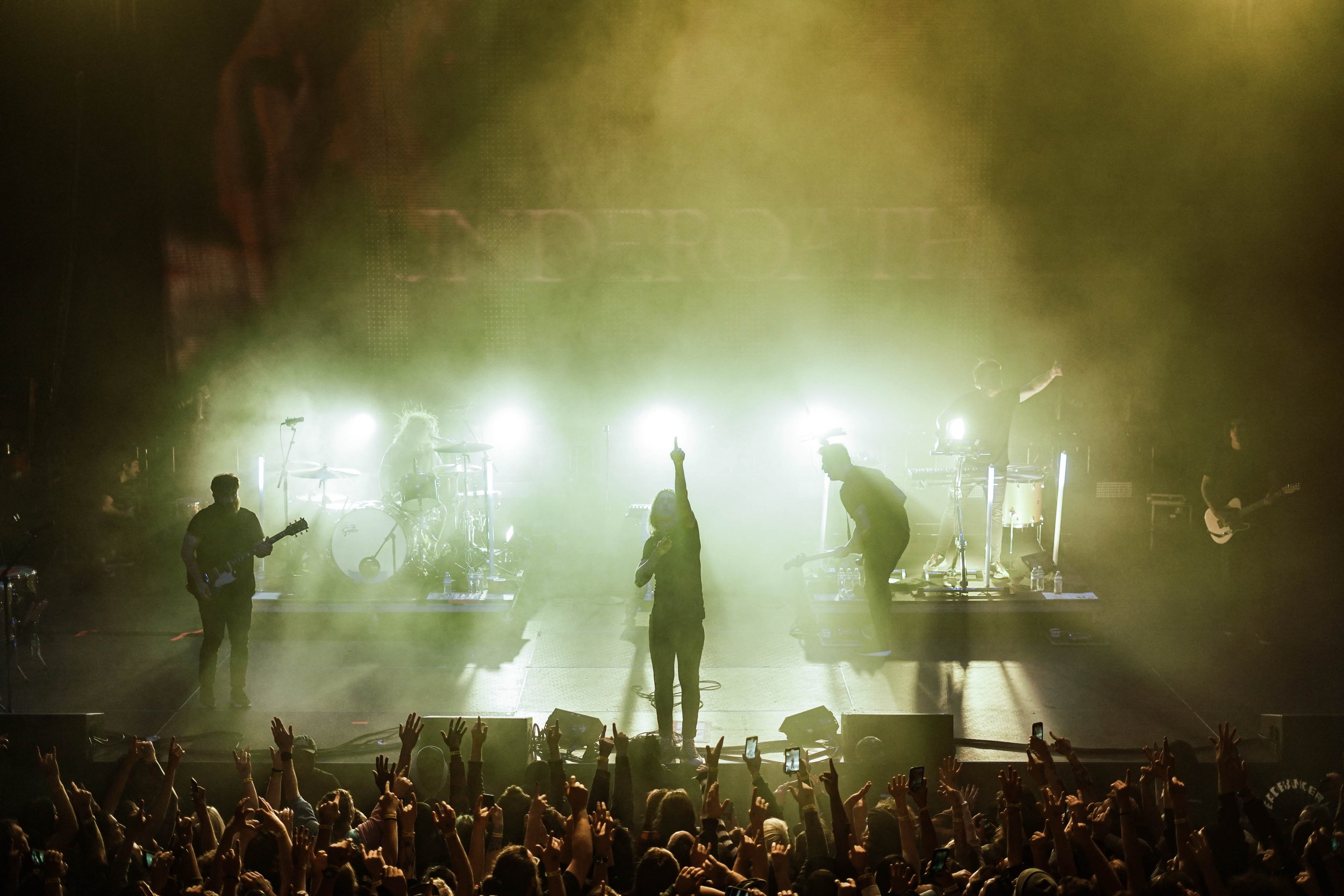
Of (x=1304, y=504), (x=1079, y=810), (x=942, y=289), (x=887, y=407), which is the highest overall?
(x=942, y=289)

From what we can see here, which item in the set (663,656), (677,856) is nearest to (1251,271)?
(663,656)

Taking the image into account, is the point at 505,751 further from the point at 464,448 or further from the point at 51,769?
the point at 464,448

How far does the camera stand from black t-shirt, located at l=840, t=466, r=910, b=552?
308 inches

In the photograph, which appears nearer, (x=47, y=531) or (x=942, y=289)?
(x=47, y=531)

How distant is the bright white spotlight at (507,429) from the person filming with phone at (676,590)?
21.3ft

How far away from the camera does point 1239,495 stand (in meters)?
9.17

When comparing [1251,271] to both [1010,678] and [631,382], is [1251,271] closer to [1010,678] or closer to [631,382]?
[1010,678]

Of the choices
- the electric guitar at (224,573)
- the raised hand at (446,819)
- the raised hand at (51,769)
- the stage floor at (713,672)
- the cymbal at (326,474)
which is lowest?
the stage floor at (713,672)

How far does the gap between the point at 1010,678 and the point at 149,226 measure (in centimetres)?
1002

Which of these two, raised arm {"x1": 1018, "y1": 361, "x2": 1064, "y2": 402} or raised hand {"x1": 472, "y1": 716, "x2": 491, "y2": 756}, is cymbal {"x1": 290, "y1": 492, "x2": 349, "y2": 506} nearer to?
raised hand {"x1": 472, "y1": 716, "x2": 491, "y2": 756}

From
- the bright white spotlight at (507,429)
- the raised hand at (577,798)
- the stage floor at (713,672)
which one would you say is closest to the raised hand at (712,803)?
the raised hand at (577,798)

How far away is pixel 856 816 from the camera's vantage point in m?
4.21

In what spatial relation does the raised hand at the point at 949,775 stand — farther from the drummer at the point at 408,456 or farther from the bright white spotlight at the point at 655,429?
the bright white spotlight at the point at 655,429

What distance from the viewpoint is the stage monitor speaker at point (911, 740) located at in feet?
18.3
